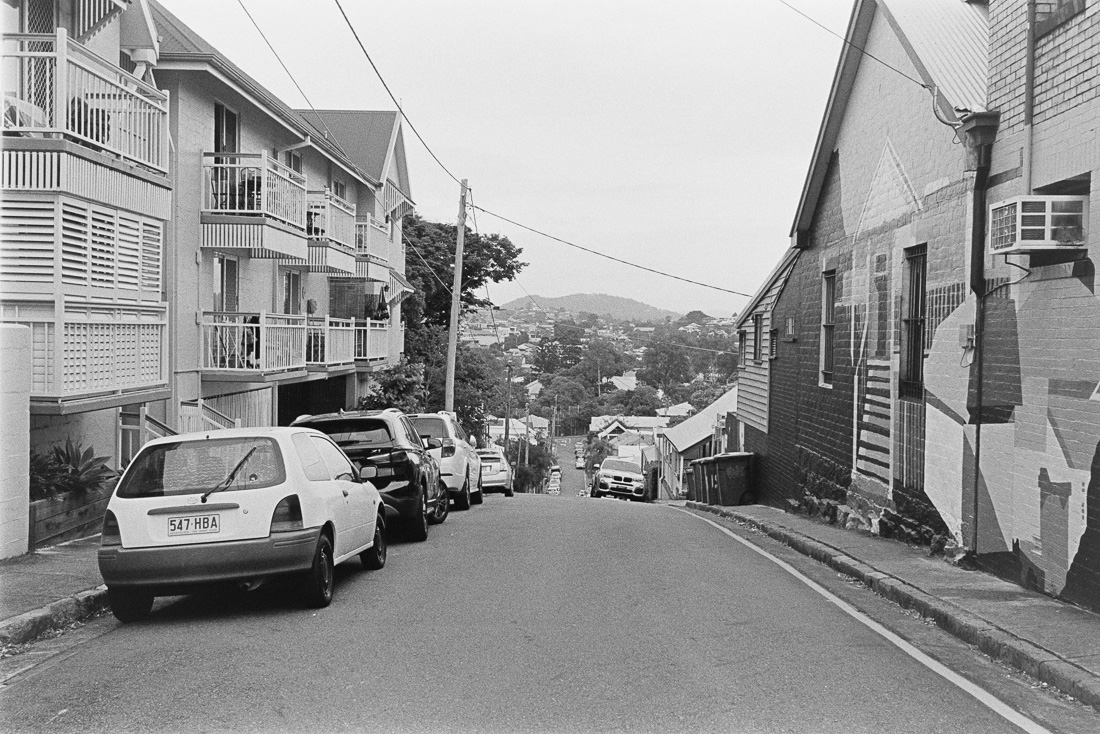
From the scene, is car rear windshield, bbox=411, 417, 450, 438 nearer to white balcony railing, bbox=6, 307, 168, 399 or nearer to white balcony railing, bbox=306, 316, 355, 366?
white balcony railing, bbox=306, 316, 355, 366

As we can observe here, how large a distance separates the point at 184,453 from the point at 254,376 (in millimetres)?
11493

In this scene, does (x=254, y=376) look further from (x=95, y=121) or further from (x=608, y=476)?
(x=608, y=476)

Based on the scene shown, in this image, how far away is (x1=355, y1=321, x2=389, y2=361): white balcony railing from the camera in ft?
94.9

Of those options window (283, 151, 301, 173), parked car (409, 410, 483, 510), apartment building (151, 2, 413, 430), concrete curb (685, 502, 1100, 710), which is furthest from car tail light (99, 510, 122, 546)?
window (283, 151, 301, 173)

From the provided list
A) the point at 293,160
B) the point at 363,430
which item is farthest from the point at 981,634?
the point at 293,160

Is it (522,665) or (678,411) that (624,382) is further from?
(522,665)

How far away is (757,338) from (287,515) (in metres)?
17.7

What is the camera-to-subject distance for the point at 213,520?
8266 millimetres

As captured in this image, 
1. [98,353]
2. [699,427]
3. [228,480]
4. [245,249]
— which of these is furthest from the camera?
[699,427]

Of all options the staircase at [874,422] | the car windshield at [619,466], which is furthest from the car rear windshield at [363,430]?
the car windshield at [619,466]

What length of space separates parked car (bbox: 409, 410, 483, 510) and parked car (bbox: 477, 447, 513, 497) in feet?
31.6

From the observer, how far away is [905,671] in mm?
6902

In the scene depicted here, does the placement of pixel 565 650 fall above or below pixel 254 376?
below

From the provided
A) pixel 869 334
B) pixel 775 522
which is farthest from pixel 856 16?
pixel 775 522
